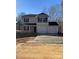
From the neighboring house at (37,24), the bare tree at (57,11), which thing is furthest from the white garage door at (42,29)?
the bare tree at (57,11)

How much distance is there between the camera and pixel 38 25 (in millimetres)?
2180

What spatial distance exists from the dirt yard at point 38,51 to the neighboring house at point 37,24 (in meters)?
0.18

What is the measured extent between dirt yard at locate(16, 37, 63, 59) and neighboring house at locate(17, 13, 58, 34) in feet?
0.58

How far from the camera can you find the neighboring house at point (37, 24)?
2162 millimetres

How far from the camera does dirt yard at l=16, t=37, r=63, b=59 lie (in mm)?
2107

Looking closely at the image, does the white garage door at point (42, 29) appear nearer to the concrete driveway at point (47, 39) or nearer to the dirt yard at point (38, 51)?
the concrete driveway at point (47, 39)

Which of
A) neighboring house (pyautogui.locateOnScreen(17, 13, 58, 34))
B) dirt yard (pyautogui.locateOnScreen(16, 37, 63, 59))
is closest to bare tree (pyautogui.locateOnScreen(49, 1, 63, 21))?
neighboring house (pyautogui.locateOnScreen(17, 13, 58, 34))

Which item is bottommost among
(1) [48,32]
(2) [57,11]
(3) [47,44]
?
(3) [47,44]

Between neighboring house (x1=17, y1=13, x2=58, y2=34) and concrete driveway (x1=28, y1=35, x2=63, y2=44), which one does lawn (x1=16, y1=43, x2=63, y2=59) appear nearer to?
concrete driveway (x1=28, y1=35, x2=63, y2=44)

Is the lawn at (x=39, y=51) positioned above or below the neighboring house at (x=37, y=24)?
below

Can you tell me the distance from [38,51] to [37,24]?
36 centimetres
